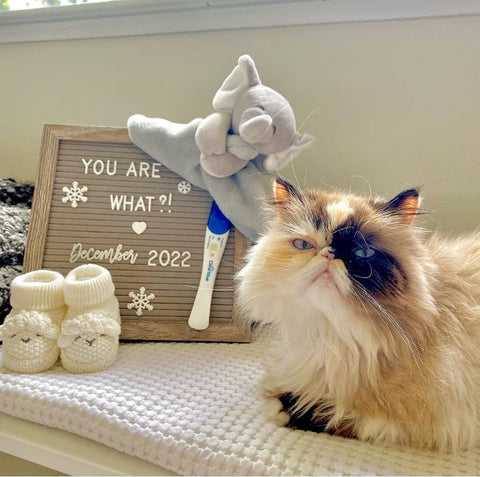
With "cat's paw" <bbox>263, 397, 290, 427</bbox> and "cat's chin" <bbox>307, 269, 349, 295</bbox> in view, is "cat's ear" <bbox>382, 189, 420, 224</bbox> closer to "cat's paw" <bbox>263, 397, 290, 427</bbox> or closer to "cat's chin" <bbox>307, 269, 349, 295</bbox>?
"cat's chin" <bbox>307, 269, 349, 295</bbox>

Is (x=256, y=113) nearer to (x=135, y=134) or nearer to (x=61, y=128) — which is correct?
(x=135, y=134)

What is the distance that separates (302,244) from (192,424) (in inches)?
11.7

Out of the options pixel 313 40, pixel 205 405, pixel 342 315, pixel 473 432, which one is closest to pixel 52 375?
pixel 205 405

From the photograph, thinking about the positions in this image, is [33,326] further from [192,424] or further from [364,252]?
[364,252]

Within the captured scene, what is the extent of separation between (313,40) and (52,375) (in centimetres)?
108

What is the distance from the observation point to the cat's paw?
609 millimetres

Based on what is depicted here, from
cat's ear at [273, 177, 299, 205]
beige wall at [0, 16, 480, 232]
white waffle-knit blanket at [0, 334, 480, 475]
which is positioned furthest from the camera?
beige wall at [0, 16, 480, 232]

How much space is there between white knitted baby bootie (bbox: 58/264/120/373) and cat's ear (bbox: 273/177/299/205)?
0.36 meters

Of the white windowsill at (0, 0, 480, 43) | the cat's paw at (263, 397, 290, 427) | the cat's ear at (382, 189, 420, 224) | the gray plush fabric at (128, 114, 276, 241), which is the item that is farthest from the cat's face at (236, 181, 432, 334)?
the white windowsill at (0, 0, 480, 43)

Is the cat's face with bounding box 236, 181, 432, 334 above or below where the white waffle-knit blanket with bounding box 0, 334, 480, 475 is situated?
above

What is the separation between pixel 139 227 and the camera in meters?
0.95

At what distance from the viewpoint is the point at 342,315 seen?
0.55 meters

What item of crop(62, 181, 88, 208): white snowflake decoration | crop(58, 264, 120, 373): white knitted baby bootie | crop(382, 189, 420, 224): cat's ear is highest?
crop(382, 189, 420, 224): cat's ear

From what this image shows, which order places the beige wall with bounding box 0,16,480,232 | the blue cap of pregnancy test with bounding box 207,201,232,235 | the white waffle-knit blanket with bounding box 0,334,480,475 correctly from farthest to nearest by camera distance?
the beige wall with bounding box 0,16,480,232 → the blue cap of pregnancy test with bounding box 207,201,232,235 → the white waffle-knit blanket with bounding box 0,334,480,475
